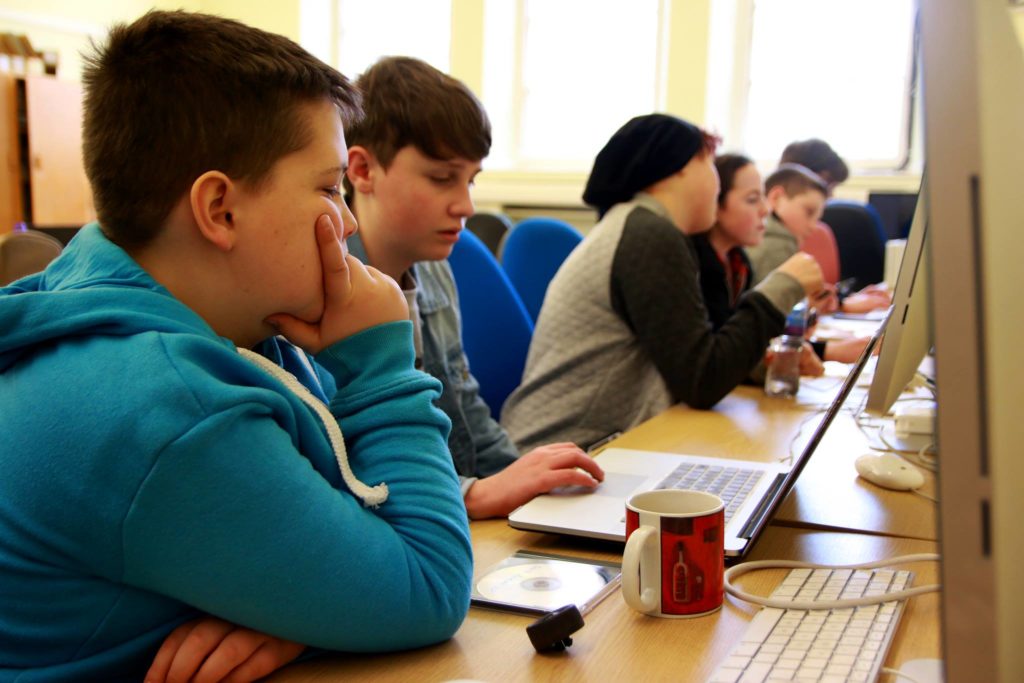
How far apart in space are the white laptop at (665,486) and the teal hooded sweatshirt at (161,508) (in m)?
0.25

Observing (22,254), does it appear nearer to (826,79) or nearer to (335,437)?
(335,437)

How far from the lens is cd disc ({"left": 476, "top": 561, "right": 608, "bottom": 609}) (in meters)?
0.85

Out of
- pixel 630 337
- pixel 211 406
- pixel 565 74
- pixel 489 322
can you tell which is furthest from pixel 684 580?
pixel 565 74

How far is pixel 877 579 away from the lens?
0.87 metres

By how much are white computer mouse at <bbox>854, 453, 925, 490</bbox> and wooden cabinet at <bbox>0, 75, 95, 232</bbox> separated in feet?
16.9

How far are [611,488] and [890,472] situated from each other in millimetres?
378

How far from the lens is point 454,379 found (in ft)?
5.39

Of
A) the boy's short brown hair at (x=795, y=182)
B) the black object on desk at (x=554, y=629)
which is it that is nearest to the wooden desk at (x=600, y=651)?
the black object on desk at (x=554, y=629)

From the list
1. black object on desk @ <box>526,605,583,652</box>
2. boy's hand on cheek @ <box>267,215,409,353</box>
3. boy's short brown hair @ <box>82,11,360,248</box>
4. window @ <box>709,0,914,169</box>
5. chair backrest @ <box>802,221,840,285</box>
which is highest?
window @ <box>709,0,914,169</box>

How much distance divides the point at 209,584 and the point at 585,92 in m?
5.72

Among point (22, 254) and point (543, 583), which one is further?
point (22, 254)

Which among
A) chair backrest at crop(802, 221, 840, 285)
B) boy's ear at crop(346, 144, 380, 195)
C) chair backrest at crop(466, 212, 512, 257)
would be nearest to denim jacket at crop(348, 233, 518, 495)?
boy's ear at crop(346, 144, 380, 195)

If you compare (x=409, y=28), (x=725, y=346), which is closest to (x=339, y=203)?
(x=725, y=346)

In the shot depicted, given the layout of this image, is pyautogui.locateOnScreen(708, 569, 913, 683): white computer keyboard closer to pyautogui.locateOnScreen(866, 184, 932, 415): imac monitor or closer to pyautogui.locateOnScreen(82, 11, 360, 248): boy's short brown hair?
pyautogui.locateOnScreen(866, 184, 932, 415): imac monitor
